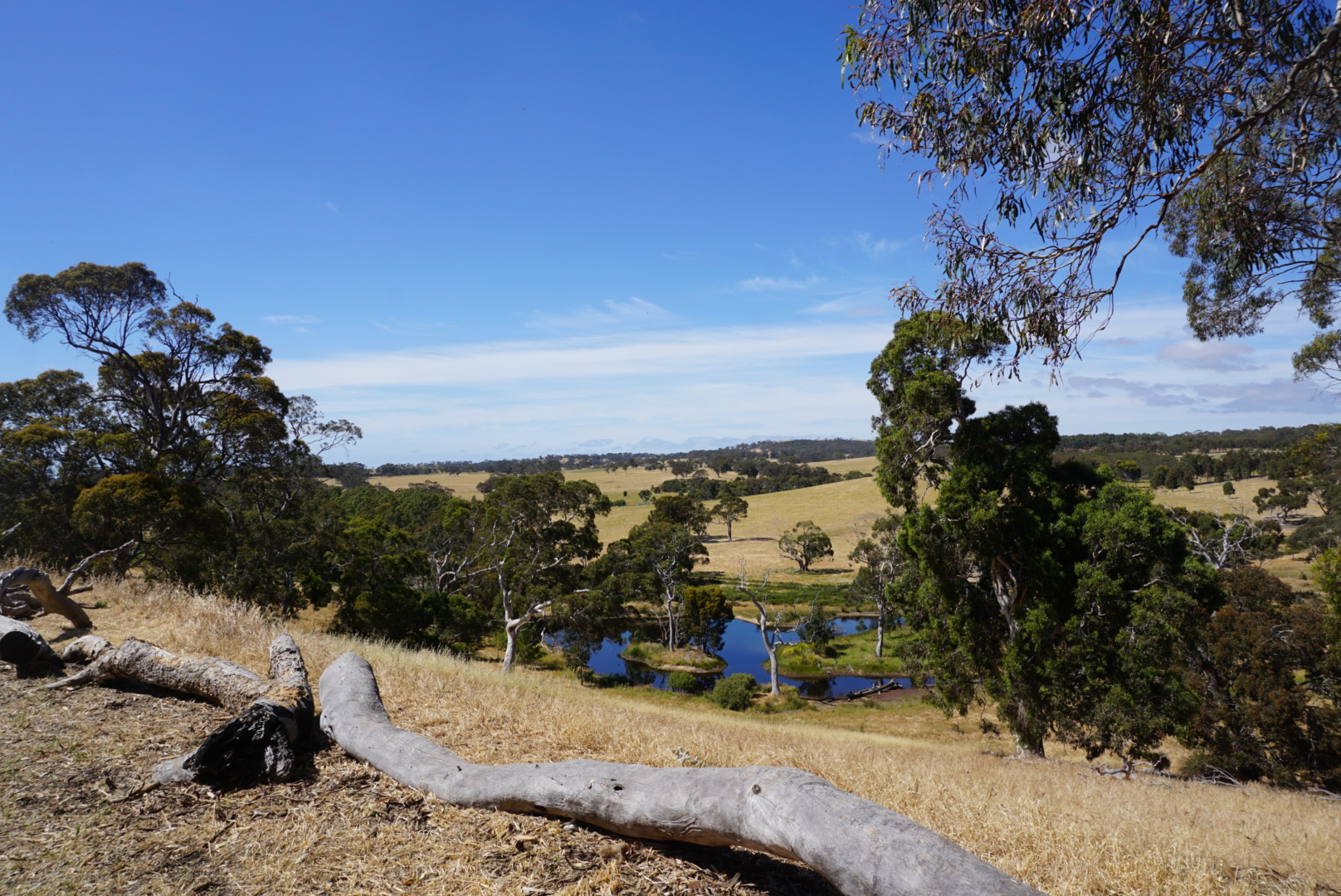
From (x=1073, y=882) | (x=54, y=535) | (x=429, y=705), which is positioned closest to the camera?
(x=1073, y=882)

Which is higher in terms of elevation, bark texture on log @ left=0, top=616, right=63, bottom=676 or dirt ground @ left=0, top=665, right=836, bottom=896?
bark texture on log @ left=0, top=616, right=63, bottom=676

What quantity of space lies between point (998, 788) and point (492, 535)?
2788 cm

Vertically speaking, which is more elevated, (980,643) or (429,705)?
(429,705)

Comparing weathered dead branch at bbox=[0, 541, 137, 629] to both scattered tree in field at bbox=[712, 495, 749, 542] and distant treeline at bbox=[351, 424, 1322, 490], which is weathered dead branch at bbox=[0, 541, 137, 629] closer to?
distant treeline at bbox=[351, 424, 1322, 490]

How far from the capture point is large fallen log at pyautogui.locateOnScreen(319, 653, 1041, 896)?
115 inches

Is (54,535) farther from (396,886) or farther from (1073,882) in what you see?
(1073,882)

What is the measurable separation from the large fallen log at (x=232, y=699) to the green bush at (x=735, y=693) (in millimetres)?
26035

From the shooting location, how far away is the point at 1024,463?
15961 millimetres

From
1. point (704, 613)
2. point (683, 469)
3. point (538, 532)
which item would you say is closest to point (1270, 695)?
point (538, 532)

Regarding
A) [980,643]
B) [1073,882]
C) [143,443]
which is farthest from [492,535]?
[1073,882]

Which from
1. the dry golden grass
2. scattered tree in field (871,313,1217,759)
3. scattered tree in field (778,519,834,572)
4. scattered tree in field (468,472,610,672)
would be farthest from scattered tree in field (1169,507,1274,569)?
the dry golden grass

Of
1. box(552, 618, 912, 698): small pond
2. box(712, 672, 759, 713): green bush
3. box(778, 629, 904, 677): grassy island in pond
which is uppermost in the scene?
box(712, 672, 759, 713): green bush

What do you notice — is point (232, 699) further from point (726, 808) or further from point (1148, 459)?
point (1148, 459)

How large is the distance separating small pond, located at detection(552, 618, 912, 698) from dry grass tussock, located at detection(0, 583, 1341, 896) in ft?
107
